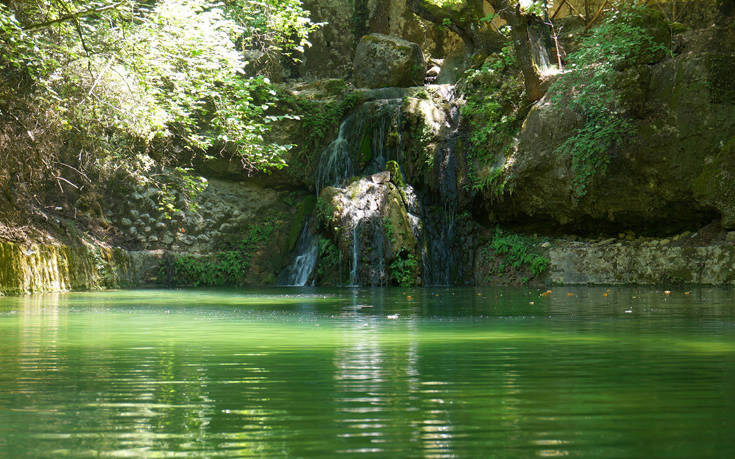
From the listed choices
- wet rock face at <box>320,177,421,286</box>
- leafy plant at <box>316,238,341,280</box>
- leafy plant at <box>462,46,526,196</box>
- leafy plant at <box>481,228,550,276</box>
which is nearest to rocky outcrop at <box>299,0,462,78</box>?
leafy plant at <box>462,46,526,196</box>

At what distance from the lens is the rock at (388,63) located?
21.6 m

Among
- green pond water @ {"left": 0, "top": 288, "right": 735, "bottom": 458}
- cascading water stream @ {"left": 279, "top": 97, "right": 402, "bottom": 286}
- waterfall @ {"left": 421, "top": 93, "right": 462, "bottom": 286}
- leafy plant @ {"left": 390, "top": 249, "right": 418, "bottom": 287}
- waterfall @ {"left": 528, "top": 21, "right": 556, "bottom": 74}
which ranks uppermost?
waterfall @ {"left": 528, "top": 21, "right": 556, "bottom": 74}

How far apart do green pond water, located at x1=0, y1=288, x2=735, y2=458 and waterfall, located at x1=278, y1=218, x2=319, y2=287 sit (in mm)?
11780

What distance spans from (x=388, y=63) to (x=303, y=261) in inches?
267

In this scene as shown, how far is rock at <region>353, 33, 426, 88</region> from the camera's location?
71.0 feet

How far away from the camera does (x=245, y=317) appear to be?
7.08 m

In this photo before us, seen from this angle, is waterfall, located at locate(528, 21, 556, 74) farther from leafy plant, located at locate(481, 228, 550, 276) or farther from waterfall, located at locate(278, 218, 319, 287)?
waterfall, located at locate(278, 218, 319, 287)

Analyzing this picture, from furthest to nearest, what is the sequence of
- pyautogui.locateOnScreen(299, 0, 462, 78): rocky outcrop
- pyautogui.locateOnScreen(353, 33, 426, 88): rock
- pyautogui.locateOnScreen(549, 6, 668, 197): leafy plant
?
pyautogui.locateOnScreen(299, 0, 462, 78): rocky outcrop < pyautogui.locateOnScreen(353, 33, 426, 88): rock < pyautogui.locateOnScreen(549, 6, 668, 197): leafy plant

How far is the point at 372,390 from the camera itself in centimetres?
287

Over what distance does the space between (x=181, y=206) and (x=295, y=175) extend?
3223 mm

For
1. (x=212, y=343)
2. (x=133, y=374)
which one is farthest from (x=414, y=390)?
(x=212, y=343)

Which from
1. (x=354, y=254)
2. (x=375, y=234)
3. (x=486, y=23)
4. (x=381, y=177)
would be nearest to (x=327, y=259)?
(x=354, y=254)

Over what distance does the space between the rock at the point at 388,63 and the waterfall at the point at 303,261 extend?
508cm

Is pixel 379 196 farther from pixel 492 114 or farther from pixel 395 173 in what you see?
pixel 492 114
